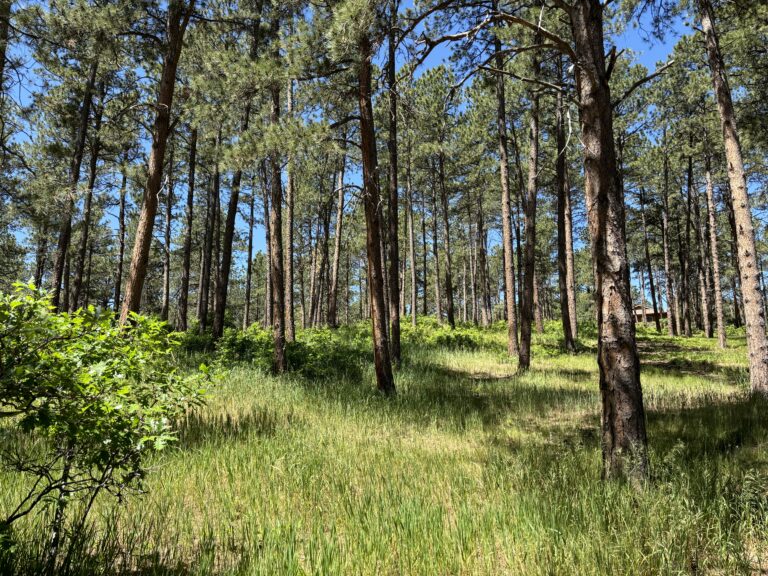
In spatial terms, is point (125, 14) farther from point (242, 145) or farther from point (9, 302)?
point (9, 302)

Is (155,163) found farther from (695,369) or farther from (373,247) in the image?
(695,369)

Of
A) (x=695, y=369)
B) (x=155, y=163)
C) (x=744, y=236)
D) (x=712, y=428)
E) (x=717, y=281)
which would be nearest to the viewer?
(x=712, y=428)

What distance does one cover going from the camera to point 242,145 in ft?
24.4

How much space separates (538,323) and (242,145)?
1696cm

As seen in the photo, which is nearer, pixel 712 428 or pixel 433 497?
pixel 433 497

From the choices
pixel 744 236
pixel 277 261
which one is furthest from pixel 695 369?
pixel 277 261

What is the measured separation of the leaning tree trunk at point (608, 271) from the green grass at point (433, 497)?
0.29m

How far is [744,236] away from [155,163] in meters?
11.0

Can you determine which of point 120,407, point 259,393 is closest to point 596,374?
point 259,393

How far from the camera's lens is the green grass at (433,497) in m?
2.46

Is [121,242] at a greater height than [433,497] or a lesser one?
greater

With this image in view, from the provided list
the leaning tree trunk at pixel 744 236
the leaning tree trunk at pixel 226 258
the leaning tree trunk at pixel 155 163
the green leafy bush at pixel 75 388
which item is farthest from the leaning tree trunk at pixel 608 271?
the leaning tree trunk at pixel 226 258

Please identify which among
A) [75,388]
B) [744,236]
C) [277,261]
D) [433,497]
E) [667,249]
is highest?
[667,249]

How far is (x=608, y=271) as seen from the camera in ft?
11.4
